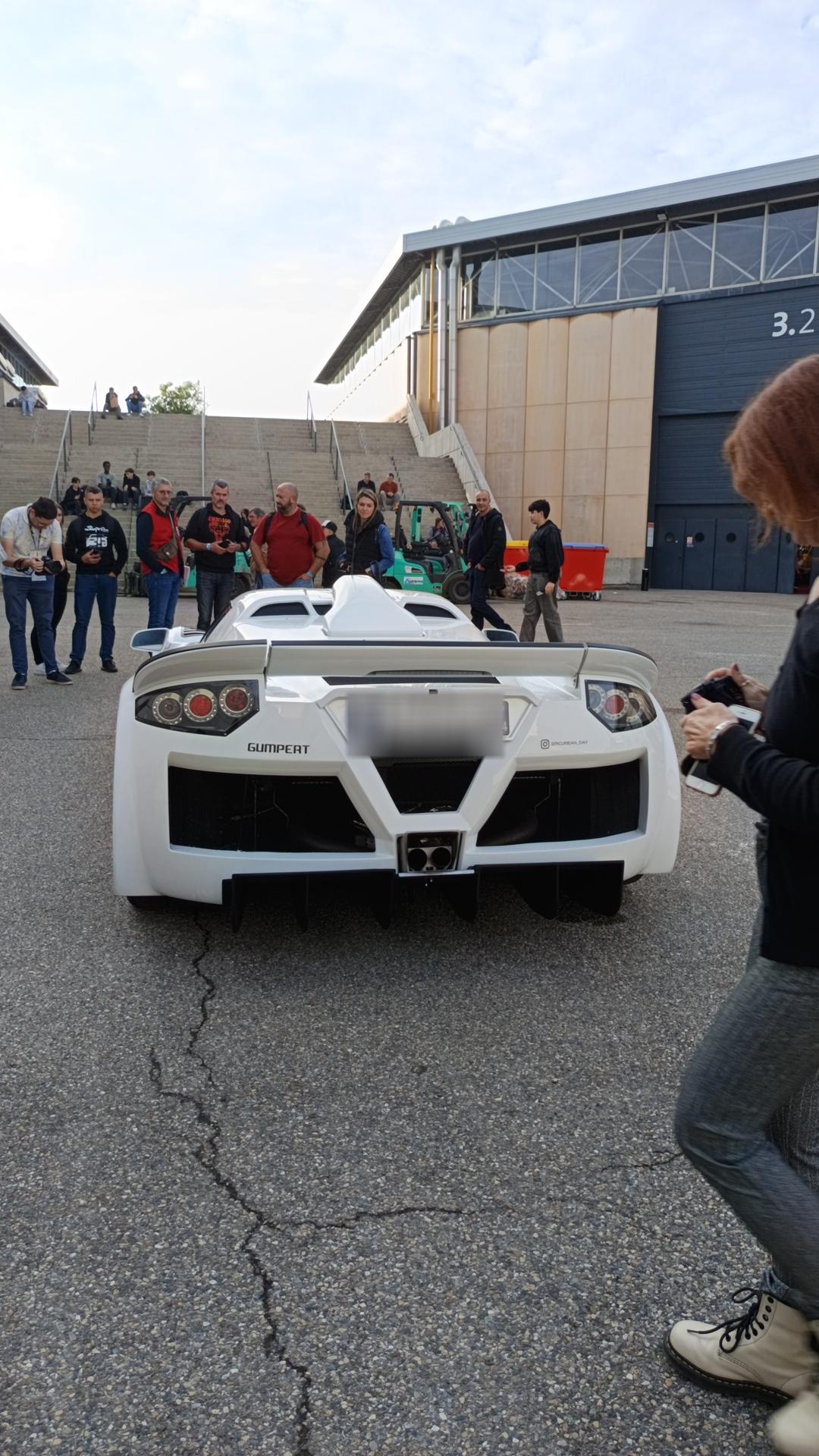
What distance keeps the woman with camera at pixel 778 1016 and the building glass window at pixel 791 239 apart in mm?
34056

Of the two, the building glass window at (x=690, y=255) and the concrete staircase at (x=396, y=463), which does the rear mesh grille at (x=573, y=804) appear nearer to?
the concrete staircase at (x=396, y=463)

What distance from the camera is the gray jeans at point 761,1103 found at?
1487mm

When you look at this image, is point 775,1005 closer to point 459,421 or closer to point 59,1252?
point 59,1252

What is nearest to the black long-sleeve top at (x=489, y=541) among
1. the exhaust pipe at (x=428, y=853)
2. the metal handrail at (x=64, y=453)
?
the exhaust pipe at (x=428, y=853)

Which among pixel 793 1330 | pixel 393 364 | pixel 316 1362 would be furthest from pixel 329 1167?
pixel 393 364

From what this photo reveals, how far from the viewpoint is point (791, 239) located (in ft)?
103

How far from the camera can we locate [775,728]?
1.48 meters

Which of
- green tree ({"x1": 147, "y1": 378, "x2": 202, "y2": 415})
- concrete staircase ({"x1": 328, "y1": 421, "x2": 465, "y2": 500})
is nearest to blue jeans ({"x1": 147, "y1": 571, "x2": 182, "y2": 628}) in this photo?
concrete staircase ({"x1": 328, "y1": 421, "x2": 465, "y2": 500})

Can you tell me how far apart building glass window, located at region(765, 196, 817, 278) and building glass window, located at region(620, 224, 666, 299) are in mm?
3206

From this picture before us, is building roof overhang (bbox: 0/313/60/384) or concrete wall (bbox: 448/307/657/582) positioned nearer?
concrete wall (bbox: 448/307/657/582)

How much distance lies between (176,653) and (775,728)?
2168 mm

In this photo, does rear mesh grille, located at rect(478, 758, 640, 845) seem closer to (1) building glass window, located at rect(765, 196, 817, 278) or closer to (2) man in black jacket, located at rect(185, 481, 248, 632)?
(2) man in black jacket, located at rect(185, 481, 248, 632)

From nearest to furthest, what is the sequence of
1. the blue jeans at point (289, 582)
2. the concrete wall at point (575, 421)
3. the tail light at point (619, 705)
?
the tail light at point (619, 705), the blue jeans at point (289, 582), the concrete wall at point (575, 421)

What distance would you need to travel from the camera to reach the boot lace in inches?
65.4
